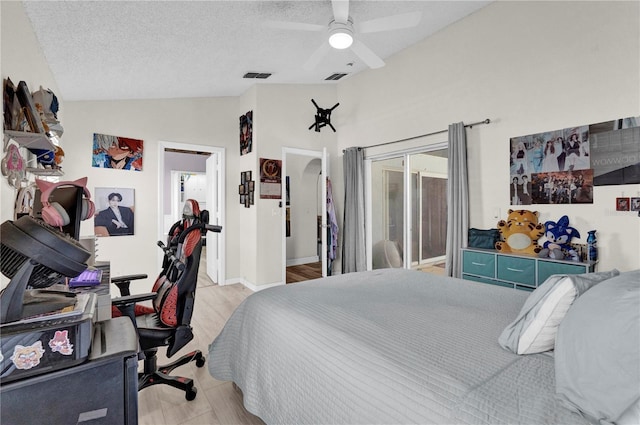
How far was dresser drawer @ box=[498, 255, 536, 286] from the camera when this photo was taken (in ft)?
8.98

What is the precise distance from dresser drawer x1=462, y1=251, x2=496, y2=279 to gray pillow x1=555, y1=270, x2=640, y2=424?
2.13m

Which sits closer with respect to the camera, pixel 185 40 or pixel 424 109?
pixel 185 40

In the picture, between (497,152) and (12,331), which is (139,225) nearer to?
(12,331)

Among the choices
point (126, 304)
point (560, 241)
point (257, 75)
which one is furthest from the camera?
point (257, 75)

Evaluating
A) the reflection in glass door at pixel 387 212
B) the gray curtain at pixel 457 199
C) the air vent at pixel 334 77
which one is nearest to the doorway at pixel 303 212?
the reflection in glass door at pixel 387 212

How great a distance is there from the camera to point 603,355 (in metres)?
0.85

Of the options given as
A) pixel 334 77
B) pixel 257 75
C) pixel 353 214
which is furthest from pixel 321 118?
pixel 353 214

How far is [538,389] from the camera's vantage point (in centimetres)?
95

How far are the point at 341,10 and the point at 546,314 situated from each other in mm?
2310

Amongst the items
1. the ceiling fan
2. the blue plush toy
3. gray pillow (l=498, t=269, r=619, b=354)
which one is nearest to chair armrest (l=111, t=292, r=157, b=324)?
gray pillow (l=498, t=269, r=619, b=354)

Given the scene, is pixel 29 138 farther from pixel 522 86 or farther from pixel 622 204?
pixel 622 204

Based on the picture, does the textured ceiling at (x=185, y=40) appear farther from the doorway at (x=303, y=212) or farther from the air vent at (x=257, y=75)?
the doorway at (x=303, y=212)

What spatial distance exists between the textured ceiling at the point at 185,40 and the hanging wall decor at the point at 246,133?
57 cm

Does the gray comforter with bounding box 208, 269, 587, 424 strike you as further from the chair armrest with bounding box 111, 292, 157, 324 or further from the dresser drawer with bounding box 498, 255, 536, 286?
the dresser drawer with bounding box 498, 255, 536, 286
